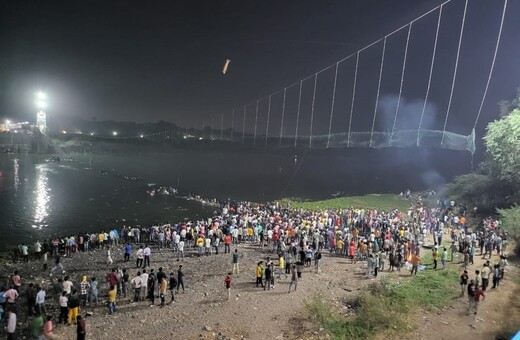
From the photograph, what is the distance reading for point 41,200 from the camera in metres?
50.6

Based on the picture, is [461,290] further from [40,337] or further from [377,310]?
[40,337]

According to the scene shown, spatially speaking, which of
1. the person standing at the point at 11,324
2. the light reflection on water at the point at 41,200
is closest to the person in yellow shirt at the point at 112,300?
the person standing at the point at 11,324

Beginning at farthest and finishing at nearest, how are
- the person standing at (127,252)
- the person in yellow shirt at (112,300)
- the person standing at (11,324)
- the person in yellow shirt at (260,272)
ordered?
the person standing at (127,252)
the person in yellow shirt at (260,272)
the person in yellow shirt at (112,300)
the person standing at (11,324)

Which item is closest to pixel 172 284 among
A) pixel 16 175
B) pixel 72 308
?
pixel 72 308

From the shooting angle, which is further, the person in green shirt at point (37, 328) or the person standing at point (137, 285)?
the person standing at point (137, 285)

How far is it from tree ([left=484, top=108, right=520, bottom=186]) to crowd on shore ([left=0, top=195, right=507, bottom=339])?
196 inches

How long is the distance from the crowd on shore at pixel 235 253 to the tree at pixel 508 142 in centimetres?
499

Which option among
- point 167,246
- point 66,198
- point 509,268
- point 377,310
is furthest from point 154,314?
point 66,198

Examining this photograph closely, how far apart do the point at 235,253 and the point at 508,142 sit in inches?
929

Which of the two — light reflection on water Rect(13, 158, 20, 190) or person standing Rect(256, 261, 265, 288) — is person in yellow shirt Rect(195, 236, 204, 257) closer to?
person standing Rect(256, 261, 265, 288)

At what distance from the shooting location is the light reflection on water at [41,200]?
39766 millimetres

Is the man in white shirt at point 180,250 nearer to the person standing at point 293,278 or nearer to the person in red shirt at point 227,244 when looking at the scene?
the person in red shirt at point 227,244

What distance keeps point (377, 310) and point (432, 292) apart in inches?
192

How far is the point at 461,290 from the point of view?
17734mm
